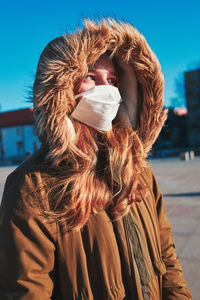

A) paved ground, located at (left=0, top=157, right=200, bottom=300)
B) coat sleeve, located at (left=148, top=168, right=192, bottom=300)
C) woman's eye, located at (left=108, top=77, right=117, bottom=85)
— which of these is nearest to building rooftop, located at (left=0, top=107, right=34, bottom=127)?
paved ground, located at (left=0, top=157, right=200, bottom=300)

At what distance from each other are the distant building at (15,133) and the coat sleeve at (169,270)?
2281 inches

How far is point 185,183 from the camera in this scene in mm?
9875

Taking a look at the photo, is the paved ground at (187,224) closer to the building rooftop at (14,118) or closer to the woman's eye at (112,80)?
the woman's eye at (112,80)

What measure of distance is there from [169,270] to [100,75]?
1.12 meters

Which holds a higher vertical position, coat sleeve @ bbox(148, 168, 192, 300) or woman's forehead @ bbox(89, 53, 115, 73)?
woman's forehead @ bbox(89, 53, 115, 73)

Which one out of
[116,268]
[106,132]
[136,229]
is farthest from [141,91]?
[116,268]

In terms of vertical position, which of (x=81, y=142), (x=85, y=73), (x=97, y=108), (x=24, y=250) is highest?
(x=85, y=73)

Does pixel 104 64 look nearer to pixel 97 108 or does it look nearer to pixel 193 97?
pixel 97 108

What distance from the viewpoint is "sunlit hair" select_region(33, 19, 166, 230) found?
1.20 m

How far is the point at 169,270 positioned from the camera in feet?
4.93

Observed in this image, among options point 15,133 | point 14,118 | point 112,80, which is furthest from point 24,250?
point 14,118

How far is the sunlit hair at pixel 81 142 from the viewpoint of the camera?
1202mm

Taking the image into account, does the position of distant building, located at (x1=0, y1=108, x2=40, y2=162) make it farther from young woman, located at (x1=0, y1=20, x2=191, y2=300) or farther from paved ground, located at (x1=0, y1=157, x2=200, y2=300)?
young woman, located at (x1=0, y1=20, x2=191, y2=300)

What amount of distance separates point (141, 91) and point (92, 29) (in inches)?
19.1
